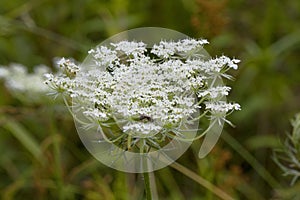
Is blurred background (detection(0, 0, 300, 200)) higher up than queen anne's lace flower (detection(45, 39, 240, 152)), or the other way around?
blurred background (detection(0, 0, 300, 200))

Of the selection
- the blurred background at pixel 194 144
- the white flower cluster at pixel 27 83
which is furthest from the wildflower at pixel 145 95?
the white flower cluster at pixel 27 83

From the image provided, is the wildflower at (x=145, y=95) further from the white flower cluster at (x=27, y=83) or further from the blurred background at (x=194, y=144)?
the white flower cluster at (x=27, y=83)

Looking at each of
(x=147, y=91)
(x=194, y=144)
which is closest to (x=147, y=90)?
(x=147, y=91)

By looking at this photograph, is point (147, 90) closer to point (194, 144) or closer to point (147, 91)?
point (147, 91)

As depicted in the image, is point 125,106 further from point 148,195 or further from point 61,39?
point 61,39

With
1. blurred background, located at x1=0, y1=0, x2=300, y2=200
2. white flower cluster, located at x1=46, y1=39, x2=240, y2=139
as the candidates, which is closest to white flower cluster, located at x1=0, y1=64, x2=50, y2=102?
blurred background, located at x1=0, y1=0, x2=300, y2=200

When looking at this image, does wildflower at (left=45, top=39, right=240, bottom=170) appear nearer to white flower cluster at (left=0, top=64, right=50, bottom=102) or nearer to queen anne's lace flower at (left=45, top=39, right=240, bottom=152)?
queen anne's lace flower at (left=45, top=39, right=240, bottom=152)

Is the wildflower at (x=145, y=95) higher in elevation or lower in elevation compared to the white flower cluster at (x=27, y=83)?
lower
